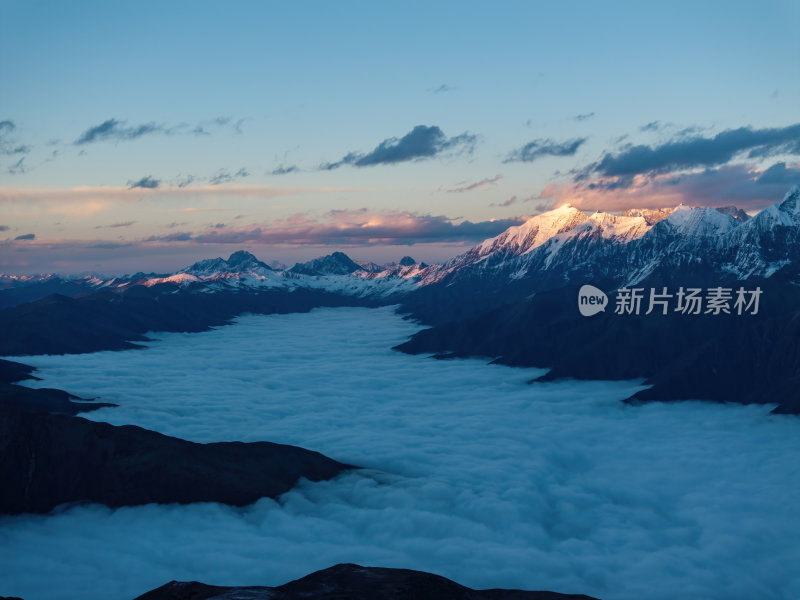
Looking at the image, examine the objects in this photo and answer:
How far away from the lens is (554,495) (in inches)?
7840

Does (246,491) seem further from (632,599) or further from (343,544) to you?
(632,599)

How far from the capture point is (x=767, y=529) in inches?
6585

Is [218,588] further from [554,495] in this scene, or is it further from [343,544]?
[554,495]

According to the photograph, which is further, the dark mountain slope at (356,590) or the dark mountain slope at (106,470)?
the dark mountain slope at (106,470)

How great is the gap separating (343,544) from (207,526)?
1298 inches

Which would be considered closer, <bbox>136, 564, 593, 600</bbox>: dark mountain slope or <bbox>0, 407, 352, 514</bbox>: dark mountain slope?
<bbox>136, 564, 593, 600</bbox>: dark mountain slope

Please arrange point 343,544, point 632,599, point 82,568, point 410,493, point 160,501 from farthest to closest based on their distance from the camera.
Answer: point 410,493 → point 160,501 → point 343,544 → point 82,568 → point 632,599

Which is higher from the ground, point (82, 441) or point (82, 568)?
point (82, 441)

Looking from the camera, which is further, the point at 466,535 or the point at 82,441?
the point at 82,441

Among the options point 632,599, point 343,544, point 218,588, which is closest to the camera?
point 218,588

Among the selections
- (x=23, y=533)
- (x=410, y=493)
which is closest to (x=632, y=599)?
(x=410, y=493)

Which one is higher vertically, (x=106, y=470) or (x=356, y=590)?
(x=106, y=470)

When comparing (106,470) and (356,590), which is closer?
(356,590)

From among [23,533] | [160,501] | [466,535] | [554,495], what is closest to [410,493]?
[466,535]
